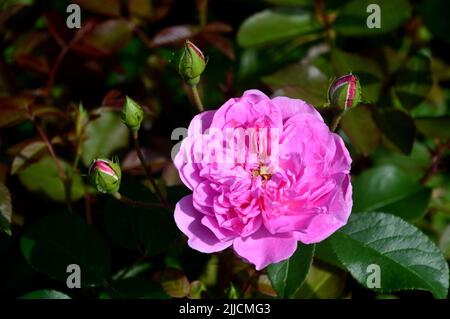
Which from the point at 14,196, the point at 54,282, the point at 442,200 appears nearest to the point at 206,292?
the point at 54,282

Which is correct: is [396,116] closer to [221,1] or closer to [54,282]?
[221,1]

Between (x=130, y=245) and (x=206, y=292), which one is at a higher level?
(x=130, y=245)

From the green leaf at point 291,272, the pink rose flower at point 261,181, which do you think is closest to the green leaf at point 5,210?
the pink rose flower at point 261,181

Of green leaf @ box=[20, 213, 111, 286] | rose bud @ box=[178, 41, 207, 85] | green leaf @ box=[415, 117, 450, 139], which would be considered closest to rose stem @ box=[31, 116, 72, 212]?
green leaf @ box=[20, 213, 111, 286]

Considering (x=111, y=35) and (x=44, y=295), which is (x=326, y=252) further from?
(x=111, y=35)

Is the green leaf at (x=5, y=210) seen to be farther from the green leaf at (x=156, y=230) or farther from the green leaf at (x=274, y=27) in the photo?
the green leaf at (x=274, y=27)
